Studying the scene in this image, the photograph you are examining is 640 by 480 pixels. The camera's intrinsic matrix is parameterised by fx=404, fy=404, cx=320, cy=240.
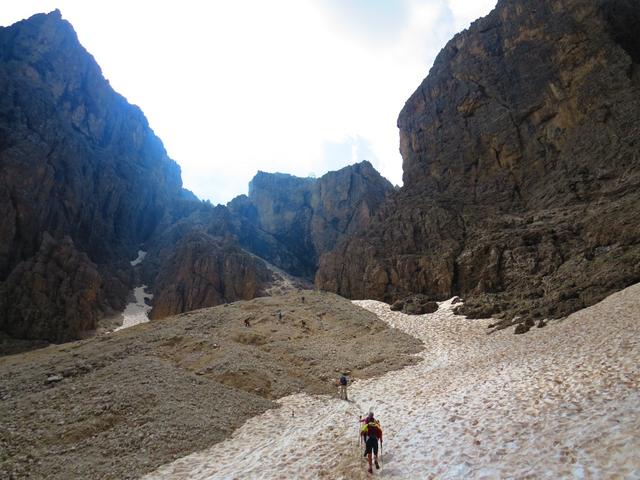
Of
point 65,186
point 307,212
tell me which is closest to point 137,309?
point 65,186

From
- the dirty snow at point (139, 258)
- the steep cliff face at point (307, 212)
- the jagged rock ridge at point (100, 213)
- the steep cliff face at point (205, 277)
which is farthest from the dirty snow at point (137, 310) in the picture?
the steep cliff face at point (307, 212)

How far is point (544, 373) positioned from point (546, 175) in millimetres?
44227

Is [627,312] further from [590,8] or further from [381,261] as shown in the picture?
[590,8]

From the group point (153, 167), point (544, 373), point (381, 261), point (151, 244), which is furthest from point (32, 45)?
point (544, 373)

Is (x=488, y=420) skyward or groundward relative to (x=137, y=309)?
groundward

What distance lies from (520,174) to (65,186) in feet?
319

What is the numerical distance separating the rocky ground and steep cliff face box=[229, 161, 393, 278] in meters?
77.6

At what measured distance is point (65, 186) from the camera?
96.1 m

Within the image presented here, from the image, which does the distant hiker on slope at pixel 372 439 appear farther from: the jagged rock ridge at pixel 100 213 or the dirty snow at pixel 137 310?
the dirty snow at pixel 137 310

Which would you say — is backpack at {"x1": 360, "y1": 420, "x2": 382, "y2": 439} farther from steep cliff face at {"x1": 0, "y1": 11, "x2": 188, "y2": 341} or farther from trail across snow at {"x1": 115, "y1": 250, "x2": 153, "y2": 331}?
trail across snow at {"x1": 115, "y1": 250, "x2": 153, "y2": 331}

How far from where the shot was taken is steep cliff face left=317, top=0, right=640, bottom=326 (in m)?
36.4

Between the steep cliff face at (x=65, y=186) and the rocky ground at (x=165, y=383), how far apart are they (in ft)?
138

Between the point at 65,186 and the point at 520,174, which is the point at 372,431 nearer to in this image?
the point at 520,174

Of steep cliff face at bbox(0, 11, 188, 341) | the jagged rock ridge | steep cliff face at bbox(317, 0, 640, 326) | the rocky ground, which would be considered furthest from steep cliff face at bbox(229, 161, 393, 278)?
the rocky ground
